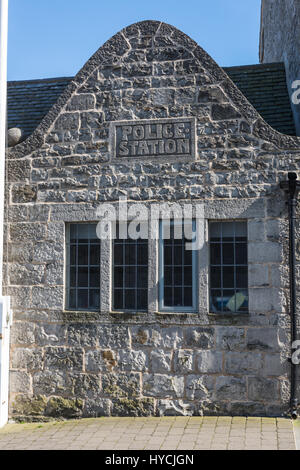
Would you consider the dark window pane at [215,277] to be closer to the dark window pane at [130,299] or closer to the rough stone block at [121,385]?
the dark window pane at [130,299]

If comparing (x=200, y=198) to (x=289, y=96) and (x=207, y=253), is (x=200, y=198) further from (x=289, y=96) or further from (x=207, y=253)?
(x=289, y=96)

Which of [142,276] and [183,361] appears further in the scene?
[142,276]

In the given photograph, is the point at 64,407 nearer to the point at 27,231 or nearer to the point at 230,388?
the point at 230,388

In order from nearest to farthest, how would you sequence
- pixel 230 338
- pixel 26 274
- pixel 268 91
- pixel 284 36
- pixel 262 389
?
pixel 262 389
pixel 230 338
pixel 26 274
pixel 268 91
pixel 284 36

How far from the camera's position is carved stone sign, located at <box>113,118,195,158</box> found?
7828 millimetres

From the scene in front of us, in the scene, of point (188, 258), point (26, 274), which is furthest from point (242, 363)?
point (26, 274)

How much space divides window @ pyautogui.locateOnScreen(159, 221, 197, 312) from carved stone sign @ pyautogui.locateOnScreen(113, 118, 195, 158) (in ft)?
3.40

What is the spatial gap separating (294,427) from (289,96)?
5239 millimetres

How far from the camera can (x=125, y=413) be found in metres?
7.60

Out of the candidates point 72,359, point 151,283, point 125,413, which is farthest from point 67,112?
point 125,413

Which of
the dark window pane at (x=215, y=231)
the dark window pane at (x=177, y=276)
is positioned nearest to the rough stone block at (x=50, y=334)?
the dark window pane at (x=177, y=276)

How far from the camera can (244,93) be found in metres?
9.36

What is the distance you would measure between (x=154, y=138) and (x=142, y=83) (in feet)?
2.87

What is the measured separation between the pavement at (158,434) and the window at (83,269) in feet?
5.46
